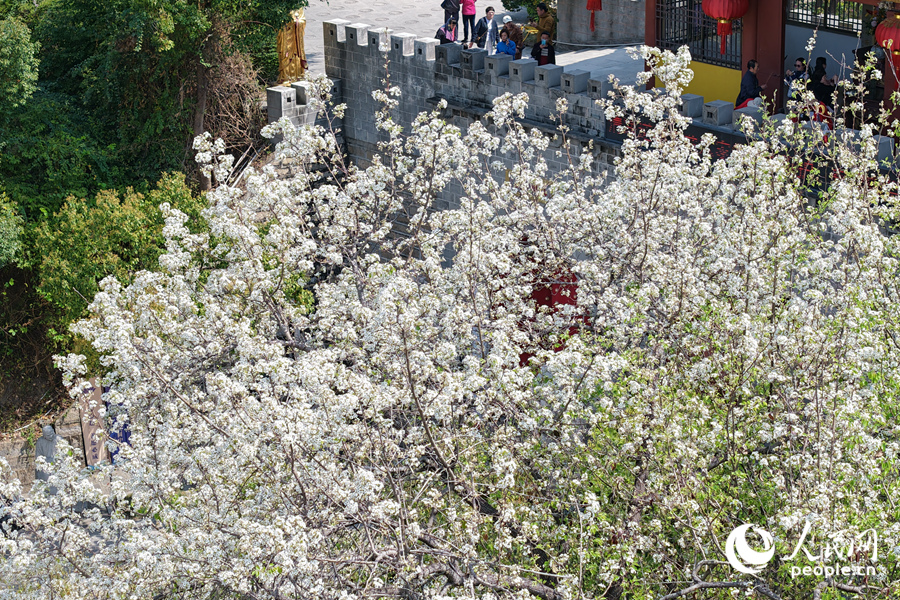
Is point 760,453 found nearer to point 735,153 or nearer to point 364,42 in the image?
point 735,153

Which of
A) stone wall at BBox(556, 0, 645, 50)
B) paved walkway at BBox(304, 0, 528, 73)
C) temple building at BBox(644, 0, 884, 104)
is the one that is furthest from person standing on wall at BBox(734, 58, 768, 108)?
paved walkway at BBox(304, 0, 528, 73)

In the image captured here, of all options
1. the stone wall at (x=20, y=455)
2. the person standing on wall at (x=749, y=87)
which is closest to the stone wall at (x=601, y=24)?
the person standing on wall at (x=749, y=87)

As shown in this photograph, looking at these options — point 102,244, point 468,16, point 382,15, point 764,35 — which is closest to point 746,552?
point 764,35

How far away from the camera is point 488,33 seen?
2286cm

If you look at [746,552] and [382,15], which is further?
[382,15]

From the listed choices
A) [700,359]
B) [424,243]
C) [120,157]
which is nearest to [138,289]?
[424,243]

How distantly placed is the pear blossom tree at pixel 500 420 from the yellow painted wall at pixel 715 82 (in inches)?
318

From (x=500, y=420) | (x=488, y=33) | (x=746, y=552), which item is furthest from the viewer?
(x=488, y=33)

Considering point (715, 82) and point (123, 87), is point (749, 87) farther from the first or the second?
point (123, 87)

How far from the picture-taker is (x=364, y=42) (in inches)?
901

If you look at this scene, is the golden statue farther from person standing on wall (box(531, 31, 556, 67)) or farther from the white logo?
the white logo

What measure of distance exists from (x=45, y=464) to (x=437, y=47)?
14833mm

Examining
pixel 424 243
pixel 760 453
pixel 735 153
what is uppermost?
pixel 735 153

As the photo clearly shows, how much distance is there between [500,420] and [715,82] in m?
11.3
